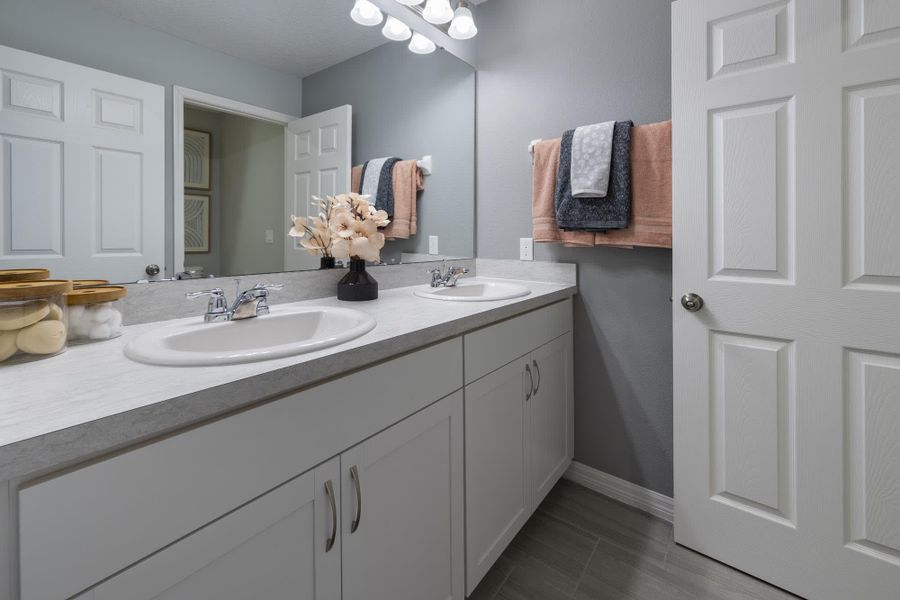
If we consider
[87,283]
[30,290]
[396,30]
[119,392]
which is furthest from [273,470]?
[396,30]

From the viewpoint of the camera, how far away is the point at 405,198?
Answer: 188cm

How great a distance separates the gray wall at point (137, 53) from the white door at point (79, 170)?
22 millimetres

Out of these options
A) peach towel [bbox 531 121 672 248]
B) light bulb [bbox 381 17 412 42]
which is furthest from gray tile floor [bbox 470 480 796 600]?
light bulb [bbox 381 17 412 42]

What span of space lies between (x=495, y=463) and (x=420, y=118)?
1.48 meters

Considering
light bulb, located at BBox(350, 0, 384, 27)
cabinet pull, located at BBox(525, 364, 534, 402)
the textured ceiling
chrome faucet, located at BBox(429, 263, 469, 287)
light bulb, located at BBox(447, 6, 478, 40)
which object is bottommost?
cabinet pull, located at BBox(525, 364, 534, 402)

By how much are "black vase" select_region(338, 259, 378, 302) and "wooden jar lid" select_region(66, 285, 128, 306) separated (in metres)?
0.62

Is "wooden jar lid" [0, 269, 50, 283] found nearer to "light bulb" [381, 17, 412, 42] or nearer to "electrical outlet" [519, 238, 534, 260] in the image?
"light bulb" [381, 17, 412, 42]

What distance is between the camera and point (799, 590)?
135 cm

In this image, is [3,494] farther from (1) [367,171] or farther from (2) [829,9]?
(2) [829,9]

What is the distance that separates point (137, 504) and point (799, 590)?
5.94 ft

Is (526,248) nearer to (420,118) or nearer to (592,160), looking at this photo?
(592,160)

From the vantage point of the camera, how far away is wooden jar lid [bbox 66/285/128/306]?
86 centimetres

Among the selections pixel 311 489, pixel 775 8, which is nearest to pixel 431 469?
pixel 311 489

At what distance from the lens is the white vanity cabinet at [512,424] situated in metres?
1.25
